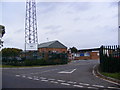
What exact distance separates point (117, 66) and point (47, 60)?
18865 mm

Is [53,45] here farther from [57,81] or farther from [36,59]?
[57,81]

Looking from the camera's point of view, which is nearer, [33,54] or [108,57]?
[108,57]

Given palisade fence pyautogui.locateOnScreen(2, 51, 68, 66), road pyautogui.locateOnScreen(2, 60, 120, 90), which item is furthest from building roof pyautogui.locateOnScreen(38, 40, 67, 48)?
road pyautogui.locateOnScreen(2, 60, 120, 90)

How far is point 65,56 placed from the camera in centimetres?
3494

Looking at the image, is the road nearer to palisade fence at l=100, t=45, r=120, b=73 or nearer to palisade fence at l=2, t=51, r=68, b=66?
palisade fence at l=100, t=45, r=120, b=73

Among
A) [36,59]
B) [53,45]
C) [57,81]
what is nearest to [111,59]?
[57,81]

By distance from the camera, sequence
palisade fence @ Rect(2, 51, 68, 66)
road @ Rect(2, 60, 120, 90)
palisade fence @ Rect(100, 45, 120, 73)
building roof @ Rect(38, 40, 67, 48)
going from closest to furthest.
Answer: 1. road @ Rect(2, 60, 120, 90)
2. palisade fence @ Rect(100, 45, 120, 73)
3. palisade fence @ Rect(2, 51, 68, 66)
4. building roof @ Rect(38, 40, 67, 48)

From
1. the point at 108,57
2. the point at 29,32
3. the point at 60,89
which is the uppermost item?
the point at 29,32

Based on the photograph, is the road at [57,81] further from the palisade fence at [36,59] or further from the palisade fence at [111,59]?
the palisade fence at [36,59]

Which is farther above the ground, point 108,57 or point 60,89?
point 108,57

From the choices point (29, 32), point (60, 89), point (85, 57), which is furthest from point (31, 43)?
point (60, 89)

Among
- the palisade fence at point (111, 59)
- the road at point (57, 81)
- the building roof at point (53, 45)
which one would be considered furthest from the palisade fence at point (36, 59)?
the building roof at point (53, 45)

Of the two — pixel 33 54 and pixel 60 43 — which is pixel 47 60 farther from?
pixel 60 43

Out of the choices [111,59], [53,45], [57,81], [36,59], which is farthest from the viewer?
[53,45]
